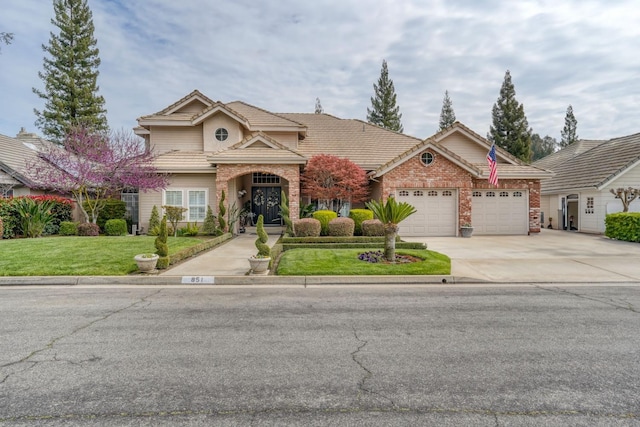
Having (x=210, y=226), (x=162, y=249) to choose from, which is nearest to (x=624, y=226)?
(x=210, y=226)

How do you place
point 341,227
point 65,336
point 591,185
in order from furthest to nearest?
point 591,185
point 341,227
point 65,336

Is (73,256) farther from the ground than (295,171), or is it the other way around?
(295,171)

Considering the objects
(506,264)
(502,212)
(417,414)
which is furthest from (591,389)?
(502,212)

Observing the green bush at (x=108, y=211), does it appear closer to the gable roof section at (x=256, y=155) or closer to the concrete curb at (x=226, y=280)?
the gable roof section at (x=256, y=155)

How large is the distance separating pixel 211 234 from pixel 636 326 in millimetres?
16283

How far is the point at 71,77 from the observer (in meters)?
36.9

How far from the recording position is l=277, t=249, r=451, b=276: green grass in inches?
388

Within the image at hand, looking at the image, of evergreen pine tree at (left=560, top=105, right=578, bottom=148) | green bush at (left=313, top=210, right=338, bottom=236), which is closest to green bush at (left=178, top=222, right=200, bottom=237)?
green bush at (left=313, top=210, right=338, bottom=236)

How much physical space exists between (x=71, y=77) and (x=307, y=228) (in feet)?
115

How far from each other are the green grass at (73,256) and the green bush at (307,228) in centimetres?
424

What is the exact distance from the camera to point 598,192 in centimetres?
2119

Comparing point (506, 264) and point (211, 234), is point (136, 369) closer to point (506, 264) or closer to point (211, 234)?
point (506, 264)

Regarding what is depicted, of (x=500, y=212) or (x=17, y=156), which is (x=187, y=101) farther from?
(x=500, y=212)

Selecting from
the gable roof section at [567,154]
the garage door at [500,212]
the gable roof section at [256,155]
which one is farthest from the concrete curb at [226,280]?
the gable roof section at [567,154]
